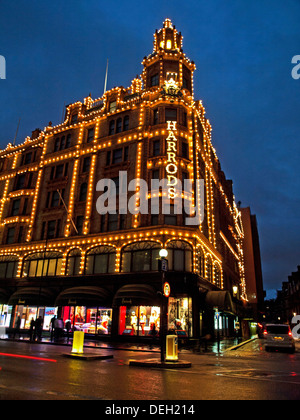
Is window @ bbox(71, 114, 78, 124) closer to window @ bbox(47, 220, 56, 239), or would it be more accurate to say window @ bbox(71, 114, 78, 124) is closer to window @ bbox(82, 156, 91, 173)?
window @ bbox(82, 156, 91, 173)

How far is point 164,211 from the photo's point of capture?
2930 cm

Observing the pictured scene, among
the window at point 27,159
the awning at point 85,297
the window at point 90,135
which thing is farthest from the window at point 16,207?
the awning at point 85,297

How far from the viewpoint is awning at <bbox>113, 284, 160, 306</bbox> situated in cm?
2627

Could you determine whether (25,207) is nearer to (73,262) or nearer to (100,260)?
(73,262)

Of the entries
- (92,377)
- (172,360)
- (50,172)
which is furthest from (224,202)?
(92,377)

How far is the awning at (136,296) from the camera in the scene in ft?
86.2

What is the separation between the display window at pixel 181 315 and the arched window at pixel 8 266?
784 inches

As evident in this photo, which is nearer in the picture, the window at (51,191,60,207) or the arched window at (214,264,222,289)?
the window at (51,191,60,207)

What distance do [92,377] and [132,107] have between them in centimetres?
3082

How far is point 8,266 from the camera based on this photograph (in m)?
37.9

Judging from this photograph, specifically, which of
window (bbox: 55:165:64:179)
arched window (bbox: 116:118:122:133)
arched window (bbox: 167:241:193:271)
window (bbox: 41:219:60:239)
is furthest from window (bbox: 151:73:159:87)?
arched window (bbox: 167:241:193:271)

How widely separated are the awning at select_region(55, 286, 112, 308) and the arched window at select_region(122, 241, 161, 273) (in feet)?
9.63

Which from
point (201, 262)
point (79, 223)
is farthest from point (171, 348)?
point (79, 223)

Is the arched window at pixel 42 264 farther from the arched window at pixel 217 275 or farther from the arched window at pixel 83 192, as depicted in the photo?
the arched window at pixel 217 275
